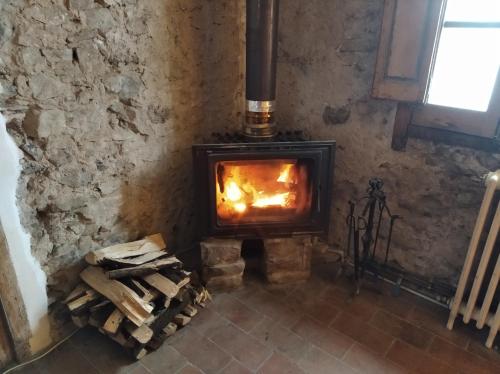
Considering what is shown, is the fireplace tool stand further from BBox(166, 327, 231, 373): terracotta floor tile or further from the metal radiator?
BBox(166, 327, 231, 373): terracotta floor tile

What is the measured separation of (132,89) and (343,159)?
1338 mm

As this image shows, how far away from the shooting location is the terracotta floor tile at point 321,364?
1807 mm

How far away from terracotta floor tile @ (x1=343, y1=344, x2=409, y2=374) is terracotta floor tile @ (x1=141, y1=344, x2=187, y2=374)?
837mm

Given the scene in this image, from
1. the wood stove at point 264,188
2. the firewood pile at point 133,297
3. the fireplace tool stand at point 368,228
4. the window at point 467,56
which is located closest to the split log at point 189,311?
the firewood pile at point 133,297

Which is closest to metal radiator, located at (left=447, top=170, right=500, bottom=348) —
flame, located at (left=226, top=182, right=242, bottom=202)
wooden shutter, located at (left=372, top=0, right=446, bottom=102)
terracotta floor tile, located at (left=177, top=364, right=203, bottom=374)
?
wooden shutter, located at (left=372, top=0, right=446, bottom=102)

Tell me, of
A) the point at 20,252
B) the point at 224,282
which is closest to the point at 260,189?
the point at 224,282

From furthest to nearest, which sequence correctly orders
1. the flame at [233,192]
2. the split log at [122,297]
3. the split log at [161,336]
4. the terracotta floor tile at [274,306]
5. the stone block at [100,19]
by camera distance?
the flame at [233,192] → the terracotta floor tile at [274,306] → the split log at [161,336] → the split log at [122,297] → the stone block at [100,19]

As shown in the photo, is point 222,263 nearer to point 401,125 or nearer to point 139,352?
point 139,352

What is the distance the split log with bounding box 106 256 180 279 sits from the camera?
1868 mm

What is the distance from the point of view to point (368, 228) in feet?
7.21

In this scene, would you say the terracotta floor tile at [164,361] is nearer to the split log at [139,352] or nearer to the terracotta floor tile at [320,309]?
the split log at [139,352]

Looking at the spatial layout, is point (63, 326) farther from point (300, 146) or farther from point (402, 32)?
point (402, 32)

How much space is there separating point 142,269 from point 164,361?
0.47 metres

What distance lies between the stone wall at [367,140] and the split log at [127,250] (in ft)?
3.95
